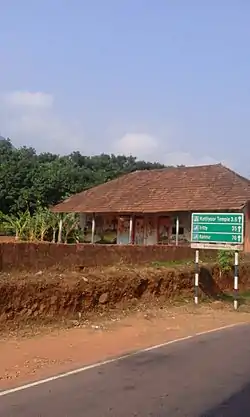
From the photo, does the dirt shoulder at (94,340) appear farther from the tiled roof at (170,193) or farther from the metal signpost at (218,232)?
the tiled roof at (170,193)

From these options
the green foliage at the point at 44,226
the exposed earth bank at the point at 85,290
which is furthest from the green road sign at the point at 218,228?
the green foliage at the point at 44,226

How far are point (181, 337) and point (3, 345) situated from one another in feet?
12.0

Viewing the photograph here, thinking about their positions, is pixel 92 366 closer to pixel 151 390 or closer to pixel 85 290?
pixel 151 390

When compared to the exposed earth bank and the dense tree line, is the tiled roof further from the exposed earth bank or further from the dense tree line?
the exposed earth bank

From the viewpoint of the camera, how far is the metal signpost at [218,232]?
16.6 metres

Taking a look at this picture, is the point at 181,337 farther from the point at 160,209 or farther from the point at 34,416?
the point at 160,209

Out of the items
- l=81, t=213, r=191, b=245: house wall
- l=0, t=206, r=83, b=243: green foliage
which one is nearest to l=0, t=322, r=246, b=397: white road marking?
l=0, t=206, r=83, b=243: green foliage

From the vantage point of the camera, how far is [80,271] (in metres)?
15.7

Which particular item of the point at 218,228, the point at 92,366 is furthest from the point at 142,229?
the point at 92,366

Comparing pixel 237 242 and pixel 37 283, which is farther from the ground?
pixel 237 242

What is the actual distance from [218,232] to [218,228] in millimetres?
116

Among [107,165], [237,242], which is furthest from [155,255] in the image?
[107,165]

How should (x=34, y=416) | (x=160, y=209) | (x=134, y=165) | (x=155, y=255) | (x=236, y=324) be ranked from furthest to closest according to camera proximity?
(x=134, y=165) < (x=160, y=209) < (x=155, y=255) < (x=236, y=324) < (x=34, y=416)

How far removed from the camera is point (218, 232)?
1708 centimetres
